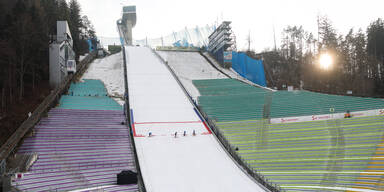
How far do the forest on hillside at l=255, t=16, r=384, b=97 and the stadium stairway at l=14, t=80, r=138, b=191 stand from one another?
1641 centimetres

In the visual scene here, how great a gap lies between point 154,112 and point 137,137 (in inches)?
162

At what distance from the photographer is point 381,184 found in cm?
1025

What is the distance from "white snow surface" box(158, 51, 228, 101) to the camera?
97.0 ft

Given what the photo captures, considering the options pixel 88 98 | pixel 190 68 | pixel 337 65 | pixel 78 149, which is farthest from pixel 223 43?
pixel 78 149

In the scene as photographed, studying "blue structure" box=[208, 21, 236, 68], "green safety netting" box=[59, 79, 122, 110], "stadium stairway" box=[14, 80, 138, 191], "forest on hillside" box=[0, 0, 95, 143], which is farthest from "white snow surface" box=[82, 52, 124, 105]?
"blue structure" box=[208, 21, 236, 68]

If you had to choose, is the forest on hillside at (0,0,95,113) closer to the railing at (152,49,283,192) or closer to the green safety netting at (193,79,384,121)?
the railing at (152,49,283,192)

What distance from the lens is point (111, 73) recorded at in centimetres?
3131

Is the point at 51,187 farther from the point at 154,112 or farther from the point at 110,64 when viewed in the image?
the point at 110,64

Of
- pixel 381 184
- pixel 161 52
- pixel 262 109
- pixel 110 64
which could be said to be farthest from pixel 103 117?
pixel 161 52

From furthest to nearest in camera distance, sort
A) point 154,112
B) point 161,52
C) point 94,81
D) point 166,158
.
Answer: point 161,52 → point 94,81 → point 154,112 → point 166,158

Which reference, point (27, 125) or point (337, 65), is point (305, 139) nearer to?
point (27, 125)

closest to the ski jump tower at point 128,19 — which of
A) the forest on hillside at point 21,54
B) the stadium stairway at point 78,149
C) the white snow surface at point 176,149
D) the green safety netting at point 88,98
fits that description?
the forest on hillside at point 21,54

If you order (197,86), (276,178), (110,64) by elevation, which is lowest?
(276,178)

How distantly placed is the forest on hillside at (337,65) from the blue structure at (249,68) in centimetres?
239
